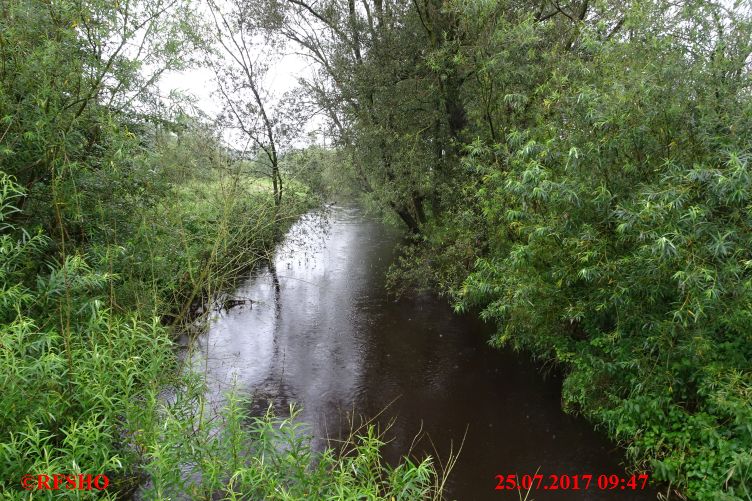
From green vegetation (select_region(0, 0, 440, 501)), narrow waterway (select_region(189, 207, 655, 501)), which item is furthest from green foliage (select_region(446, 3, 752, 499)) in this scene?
green vegetation (select_region(0, 0, 440, 501))

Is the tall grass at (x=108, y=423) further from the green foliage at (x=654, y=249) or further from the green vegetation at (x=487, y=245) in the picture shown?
the green foliage at (x=654, y=249)

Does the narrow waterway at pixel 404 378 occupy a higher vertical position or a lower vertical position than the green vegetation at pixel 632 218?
lower

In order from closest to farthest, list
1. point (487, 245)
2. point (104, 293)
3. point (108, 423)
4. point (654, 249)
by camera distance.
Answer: point (108, 423) → point (654, 249) → point (104, 293) → point (487, 245)

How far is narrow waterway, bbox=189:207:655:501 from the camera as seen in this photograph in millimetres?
6301

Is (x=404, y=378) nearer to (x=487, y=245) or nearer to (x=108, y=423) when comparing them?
(x=487, y=245)

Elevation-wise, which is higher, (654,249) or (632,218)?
(632,218)

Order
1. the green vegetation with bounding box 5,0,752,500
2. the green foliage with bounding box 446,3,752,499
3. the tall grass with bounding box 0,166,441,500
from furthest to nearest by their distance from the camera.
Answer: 1. the green foliage with bounding box 446,3,752,499
2. the green vegetation with bounding box 5,0,752,500
3. the tall grass with bounding box 0,166,441,500

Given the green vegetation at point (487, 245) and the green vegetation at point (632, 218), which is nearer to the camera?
the green vegetation at point (487, 245)

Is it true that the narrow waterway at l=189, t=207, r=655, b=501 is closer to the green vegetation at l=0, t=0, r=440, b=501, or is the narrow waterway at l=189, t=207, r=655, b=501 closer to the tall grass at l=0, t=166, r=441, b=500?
→ the green vegetation at l=0, t=0, r=440, b=501

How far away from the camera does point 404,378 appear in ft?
28.1

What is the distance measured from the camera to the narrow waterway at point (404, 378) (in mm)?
6301

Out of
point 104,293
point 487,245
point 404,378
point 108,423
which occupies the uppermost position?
point 487,245

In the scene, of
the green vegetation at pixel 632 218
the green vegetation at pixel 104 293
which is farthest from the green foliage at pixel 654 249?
the green vegetation at pixel 104 293

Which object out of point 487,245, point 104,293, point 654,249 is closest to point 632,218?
point 654,249
